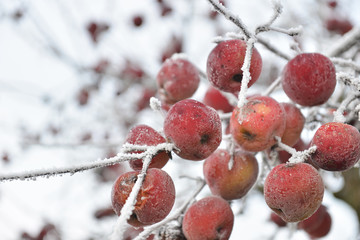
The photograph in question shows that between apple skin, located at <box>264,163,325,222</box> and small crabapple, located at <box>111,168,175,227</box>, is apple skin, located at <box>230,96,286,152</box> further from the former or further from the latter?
small crabapple, located at <box>111,168,175,227</box>

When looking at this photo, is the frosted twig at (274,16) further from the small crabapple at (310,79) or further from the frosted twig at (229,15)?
the small crabapple at (310,79)

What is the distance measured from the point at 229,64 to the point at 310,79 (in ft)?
0.75

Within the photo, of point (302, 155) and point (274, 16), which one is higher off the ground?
point (274, 16)

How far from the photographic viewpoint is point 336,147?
0.88m

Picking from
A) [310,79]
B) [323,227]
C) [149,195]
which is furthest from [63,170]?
[323,227]

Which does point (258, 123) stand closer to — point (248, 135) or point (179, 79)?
point (248, 135)

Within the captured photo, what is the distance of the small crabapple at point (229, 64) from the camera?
1013mm

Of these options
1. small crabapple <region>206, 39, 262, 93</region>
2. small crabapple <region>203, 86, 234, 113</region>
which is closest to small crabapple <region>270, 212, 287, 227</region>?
small crabapple <region>203, 86, 234, 113</region>

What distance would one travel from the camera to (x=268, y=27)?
3.08 feet

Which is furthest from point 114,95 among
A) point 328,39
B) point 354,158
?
point 354,158

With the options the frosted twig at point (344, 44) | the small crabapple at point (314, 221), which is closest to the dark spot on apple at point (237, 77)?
the frosted twig at point (344, 44)

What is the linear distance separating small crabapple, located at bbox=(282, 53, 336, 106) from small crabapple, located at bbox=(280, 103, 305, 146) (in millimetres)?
98

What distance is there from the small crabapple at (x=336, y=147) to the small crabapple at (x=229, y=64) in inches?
9.7

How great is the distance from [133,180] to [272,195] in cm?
34
